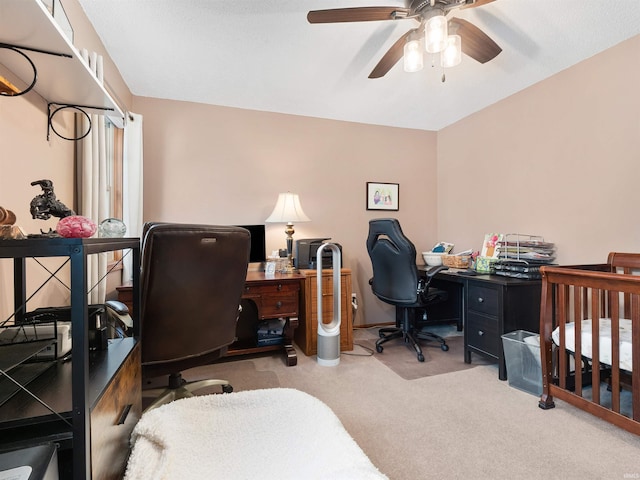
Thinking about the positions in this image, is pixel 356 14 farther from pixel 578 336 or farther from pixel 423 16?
pixel 578 336

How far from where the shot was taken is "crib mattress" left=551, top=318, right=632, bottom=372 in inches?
61.2

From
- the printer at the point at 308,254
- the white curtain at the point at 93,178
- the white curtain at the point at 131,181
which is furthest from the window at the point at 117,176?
the printer at the point at 308,254

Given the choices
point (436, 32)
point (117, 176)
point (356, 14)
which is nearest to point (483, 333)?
point (436, 32)

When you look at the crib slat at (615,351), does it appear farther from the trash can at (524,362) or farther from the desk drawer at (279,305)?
the desk drawer at (279,305)

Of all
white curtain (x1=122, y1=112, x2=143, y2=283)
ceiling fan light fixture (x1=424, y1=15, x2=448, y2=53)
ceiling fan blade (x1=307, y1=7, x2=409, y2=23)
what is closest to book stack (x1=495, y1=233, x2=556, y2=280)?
ceiling fan light fixture (x1=424, y1=15, x2=448, y2=53)

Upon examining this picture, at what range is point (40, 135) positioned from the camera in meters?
1.32

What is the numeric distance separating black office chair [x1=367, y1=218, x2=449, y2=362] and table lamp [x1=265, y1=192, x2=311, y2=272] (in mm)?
737

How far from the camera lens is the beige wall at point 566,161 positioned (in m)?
2.11

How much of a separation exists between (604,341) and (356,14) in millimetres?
2170

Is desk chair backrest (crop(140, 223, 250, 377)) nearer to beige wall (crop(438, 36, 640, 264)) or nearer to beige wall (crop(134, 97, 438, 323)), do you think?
beige wall (crop(134, 97, 438, 323))

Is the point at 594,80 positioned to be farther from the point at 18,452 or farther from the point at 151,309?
the point at 18,452

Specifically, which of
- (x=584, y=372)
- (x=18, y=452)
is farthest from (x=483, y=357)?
(x=18, y=452)

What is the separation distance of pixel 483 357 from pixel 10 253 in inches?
110

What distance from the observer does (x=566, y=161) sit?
2459mm
